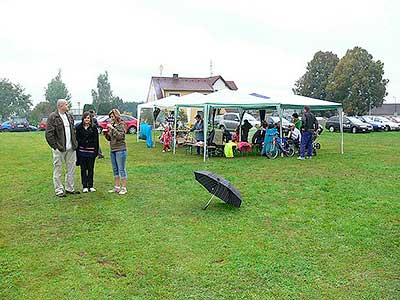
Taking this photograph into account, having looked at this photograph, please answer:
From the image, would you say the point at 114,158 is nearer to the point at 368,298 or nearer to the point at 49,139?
the point at 49,139

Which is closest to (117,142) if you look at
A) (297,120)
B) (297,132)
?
(297,132)

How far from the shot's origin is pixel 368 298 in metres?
3.72

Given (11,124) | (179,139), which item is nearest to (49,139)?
(179,139)

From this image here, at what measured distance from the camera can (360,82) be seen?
4734 centimetres

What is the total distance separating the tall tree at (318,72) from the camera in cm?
5628

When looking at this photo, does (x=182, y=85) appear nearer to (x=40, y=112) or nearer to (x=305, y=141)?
(x=40, y=112)

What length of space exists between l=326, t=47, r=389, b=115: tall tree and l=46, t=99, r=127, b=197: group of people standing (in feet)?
143

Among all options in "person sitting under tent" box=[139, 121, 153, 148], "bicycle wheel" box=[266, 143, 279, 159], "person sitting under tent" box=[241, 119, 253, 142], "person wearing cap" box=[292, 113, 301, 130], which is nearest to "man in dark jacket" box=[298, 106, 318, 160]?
"bicycle wheel" box=[266, 143, 279, 159]

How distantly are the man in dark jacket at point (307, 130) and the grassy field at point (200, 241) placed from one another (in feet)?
13.4

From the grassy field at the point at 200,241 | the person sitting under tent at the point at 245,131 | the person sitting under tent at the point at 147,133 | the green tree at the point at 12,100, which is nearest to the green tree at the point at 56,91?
the green tree at the point at 12,100

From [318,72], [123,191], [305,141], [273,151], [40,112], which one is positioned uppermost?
[318,72]

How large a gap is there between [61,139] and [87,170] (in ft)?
2.96

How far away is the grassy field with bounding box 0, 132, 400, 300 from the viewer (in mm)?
3943

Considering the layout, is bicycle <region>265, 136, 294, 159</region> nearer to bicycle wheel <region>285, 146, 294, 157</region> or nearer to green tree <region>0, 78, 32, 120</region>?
bicycle wheel <region>285, 146, 294, 157</region>
